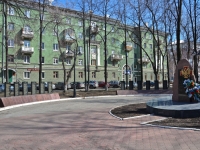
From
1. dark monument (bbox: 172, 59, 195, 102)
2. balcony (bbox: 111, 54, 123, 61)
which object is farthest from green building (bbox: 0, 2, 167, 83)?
dark monument (bbox: 172, 59, 195, 102)

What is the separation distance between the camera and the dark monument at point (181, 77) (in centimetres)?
1425

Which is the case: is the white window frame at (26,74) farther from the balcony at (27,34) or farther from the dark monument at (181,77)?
the dark monument at (181,77)

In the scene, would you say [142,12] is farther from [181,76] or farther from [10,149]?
[10,149]

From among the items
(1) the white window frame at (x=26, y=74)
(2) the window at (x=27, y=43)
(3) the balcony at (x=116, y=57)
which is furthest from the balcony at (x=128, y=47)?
(1) the white window frame at (x=26, y=74)

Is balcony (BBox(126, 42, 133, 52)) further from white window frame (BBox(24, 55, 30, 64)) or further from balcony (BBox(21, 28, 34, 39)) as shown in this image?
white window frame (BBox(24, 55, 30, 64))

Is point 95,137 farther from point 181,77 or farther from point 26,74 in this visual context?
point 26,74

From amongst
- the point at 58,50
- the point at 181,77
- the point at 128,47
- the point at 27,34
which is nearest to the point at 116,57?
the point at 128,47

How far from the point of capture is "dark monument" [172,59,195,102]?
14.2 metres

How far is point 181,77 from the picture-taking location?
14766 mm

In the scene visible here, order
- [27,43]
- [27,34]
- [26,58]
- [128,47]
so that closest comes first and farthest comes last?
[27,34], [26,58], [27,43], [128,47]

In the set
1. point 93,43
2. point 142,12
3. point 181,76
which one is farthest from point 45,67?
point 181,76

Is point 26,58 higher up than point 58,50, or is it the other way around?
point 58,50

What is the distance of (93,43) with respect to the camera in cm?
5825

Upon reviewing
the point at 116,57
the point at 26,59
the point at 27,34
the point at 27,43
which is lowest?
the point at 26,59
